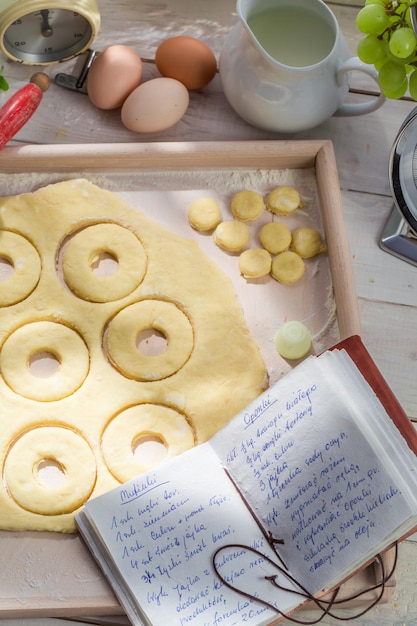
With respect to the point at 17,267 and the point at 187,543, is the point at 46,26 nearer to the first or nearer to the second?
the point at 17,267

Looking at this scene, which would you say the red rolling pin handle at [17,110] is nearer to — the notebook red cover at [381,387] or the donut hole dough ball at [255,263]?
the donut hole dough ball at [255,263]

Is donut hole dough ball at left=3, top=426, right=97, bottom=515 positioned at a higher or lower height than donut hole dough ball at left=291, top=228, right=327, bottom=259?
lower

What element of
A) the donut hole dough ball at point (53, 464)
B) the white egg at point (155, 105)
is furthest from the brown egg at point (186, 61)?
the donut hole dough ball at point (53, 464)

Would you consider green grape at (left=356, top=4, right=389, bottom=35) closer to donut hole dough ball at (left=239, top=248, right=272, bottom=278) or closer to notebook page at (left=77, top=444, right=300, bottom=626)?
donut hole dough ball at (left=239, top=248, right=272, bottom=278)

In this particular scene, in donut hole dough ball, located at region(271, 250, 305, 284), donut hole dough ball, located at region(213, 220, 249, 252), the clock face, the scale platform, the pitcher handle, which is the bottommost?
the scale platform

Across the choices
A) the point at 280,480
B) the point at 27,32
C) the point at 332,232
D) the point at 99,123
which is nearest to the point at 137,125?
the point at 99,123

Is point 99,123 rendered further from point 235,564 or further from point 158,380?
point 235,564

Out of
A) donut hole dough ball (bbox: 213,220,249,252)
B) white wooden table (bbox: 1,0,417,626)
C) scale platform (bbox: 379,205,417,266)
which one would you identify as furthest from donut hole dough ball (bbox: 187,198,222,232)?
scale platform (bbox: 379,205,417,266)
